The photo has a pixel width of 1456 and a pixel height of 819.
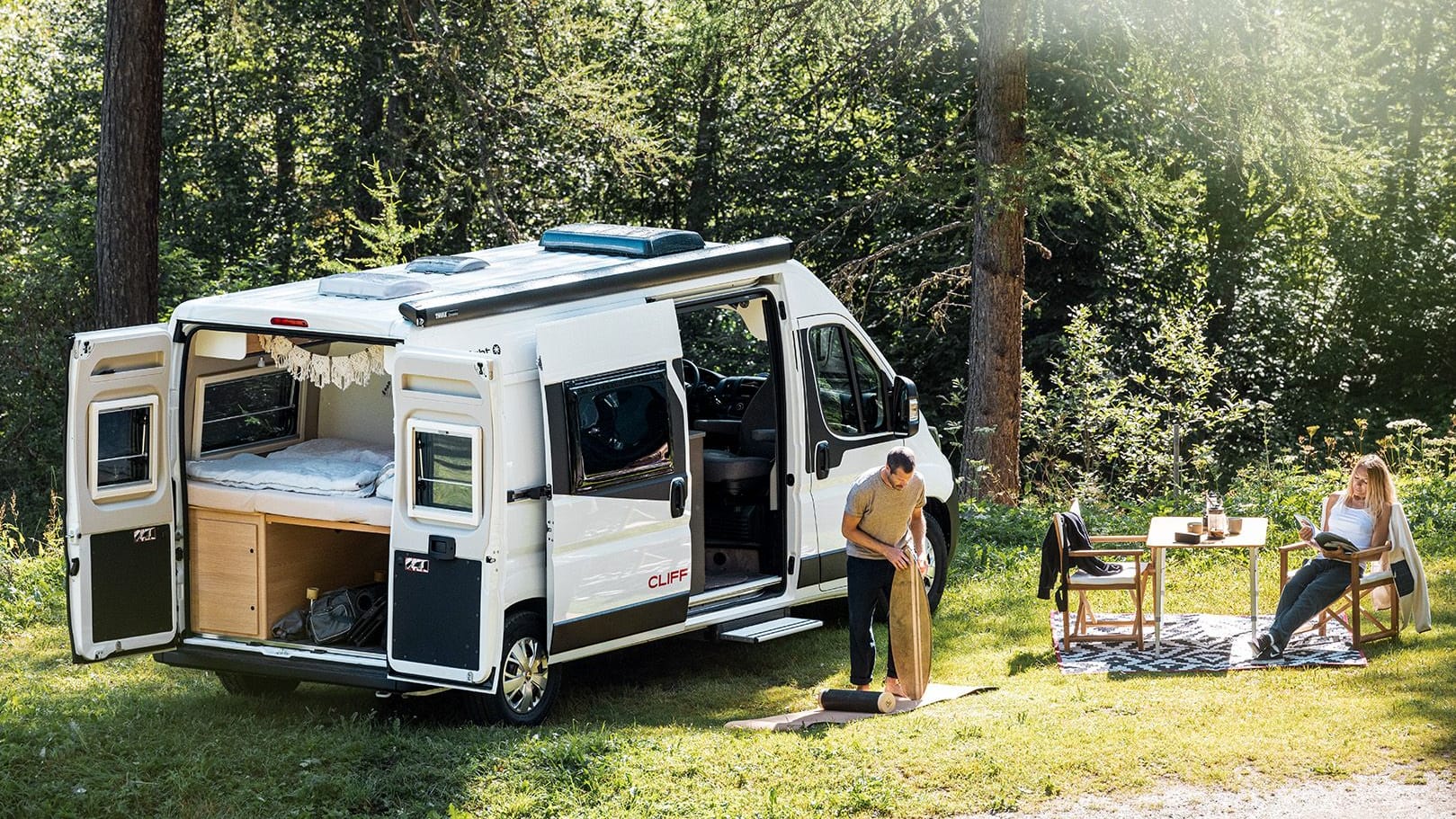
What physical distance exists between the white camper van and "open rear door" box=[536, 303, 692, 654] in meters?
0.01

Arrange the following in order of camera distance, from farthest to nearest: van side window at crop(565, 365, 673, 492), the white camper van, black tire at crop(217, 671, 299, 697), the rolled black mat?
black tire at crop(217, 671, 299, 697) → the rolled black mat → van side window at crop(565, 365, 673, 492) → the white camper van

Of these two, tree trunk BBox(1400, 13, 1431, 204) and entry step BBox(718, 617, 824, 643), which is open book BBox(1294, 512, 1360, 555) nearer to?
entry step BBox(718, 617, 824, 643)

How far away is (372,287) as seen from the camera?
8477 mm

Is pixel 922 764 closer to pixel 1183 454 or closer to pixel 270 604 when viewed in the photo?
pixel 270 604

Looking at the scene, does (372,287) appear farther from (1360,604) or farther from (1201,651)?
(1360,604)

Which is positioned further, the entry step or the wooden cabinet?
the entry step

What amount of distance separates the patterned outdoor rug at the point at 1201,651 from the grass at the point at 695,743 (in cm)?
17

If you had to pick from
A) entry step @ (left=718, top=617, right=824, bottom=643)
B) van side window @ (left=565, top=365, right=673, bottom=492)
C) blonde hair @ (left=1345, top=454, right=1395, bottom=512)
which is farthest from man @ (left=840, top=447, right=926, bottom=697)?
blonde hair @ (left=1345, top=454, right=1395, bottom=512)

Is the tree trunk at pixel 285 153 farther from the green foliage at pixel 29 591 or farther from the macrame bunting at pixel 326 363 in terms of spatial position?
the macrame bunting at pixel 326 363

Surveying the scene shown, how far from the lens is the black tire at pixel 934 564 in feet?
36.4

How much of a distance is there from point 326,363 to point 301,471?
611mm

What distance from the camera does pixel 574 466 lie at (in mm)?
8336

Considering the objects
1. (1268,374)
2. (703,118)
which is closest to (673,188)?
(703,118)

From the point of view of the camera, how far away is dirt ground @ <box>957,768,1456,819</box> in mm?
6879
